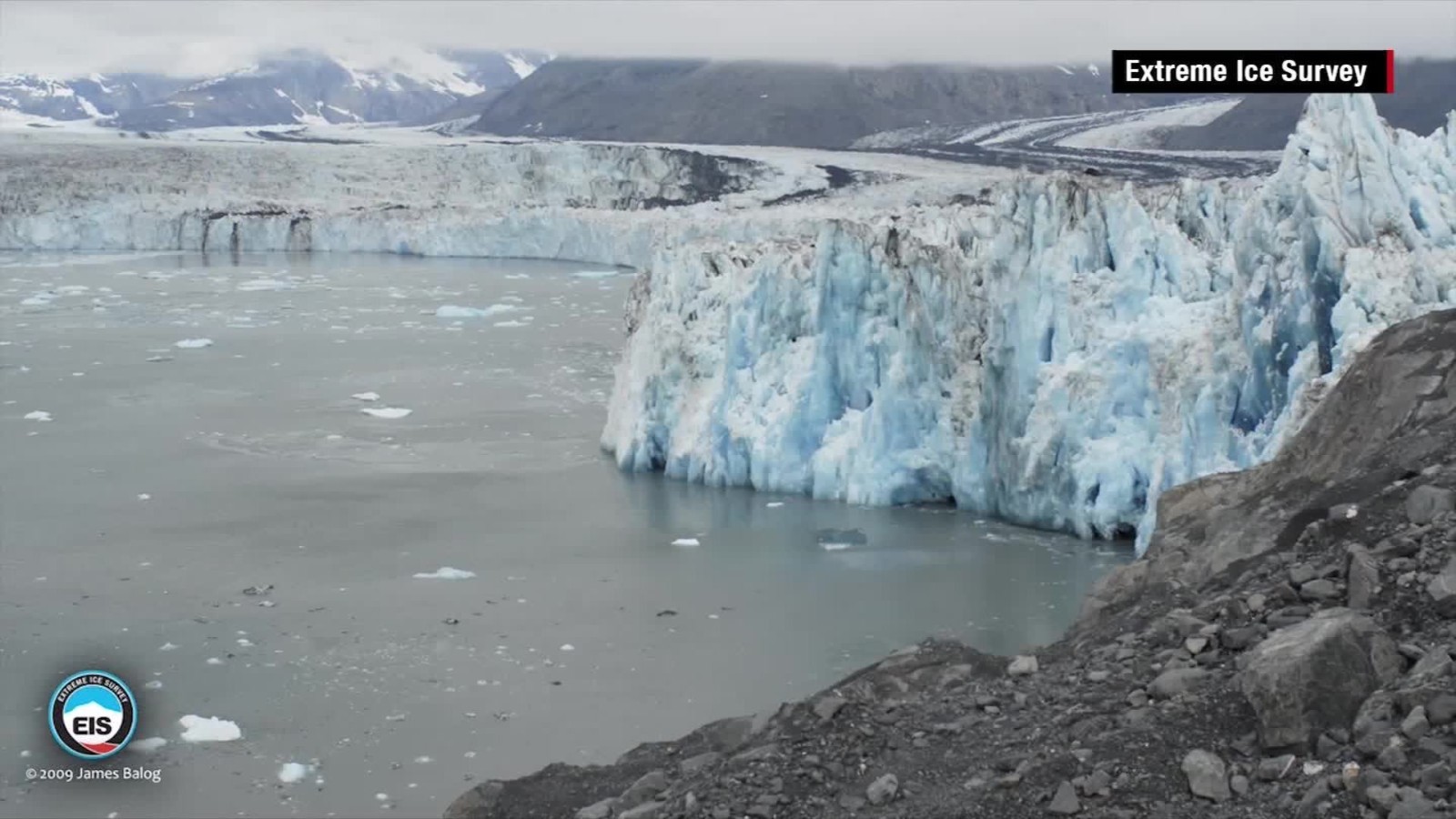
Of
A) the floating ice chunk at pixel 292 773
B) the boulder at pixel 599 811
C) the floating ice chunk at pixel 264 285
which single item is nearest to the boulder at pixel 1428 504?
the boulder at pixel 599 811

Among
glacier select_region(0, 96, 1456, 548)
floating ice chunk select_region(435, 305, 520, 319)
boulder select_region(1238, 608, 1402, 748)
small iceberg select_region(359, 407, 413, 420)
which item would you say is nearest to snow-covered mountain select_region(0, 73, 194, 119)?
floating ice chunk select_region(435, 305, 520, 319)

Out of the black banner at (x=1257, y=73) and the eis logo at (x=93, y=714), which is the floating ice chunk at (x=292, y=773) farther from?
the black banner at (x=1257, y=73)

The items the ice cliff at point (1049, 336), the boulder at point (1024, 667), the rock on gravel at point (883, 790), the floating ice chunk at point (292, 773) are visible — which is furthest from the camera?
the ice cliff at point (1049, 336)

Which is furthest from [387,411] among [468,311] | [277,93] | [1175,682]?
[277,93]

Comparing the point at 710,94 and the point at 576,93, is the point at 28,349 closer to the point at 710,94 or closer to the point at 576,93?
the point at 710,94

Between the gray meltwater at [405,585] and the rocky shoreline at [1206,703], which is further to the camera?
the gray meltwater at [405,585]

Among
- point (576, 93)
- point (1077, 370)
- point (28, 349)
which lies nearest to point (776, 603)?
point (1077, 370)

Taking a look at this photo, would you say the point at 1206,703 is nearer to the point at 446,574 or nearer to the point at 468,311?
the point at 446,574
